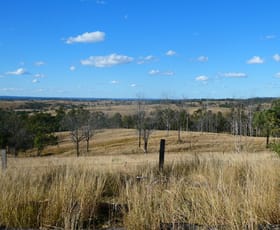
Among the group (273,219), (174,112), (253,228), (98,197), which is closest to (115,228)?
(98,197)

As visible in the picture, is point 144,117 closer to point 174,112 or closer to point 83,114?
point 83,114

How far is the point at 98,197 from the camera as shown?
5.99 meters

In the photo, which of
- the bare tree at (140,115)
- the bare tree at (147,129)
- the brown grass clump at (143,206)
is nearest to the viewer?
the brown grass clump at (143,206)

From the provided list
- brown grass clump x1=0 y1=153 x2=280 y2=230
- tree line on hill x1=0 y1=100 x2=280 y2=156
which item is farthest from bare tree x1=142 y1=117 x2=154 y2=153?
brown grass clump x1=0 y1=153 x2=280 y2=230

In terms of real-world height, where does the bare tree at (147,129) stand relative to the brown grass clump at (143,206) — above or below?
below

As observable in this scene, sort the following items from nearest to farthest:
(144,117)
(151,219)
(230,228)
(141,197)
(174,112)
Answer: (230,228) < (151,219) < (141,197) < (144,117) < (174,112)

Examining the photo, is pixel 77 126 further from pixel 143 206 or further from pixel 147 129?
pixel 143 206

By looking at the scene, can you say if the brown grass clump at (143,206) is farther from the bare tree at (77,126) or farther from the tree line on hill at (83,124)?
the bare tree at (77,126)

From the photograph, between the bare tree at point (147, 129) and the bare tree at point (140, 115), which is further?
the bare tree at point (140, 115)

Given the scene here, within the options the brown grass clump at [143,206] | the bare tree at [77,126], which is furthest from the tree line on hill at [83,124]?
the brown grass clump at [143,206]

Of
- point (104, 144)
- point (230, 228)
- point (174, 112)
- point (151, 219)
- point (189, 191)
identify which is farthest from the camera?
point (174, 112)

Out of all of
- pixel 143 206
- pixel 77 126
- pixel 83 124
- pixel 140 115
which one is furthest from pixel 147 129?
pixel 143 206

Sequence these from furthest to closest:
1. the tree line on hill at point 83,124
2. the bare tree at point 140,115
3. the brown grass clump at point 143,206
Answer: the bare tree at point 140,115
the tree line on hill at point 83,124
the brown grass clump at point 143,206

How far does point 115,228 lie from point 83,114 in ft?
262
